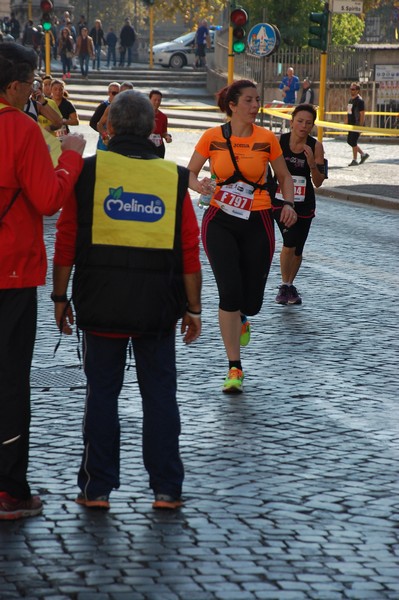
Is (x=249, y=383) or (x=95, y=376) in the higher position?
(x=95, y=376)

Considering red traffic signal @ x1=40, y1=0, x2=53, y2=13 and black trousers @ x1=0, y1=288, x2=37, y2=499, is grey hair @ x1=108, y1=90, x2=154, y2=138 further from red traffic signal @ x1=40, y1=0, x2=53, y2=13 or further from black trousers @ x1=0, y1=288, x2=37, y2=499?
red traffic signal @ x1=40, y1=0, x2=53, y2=13

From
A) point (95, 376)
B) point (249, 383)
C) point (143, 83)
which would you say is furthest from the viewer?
point (143, 83)

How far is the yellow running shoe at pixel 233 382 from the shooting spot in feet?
24.5

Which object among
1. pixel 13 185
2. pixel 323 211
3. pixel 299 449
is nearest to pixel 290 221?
pixel 299 449

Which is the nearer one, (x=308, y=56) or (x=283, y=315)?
(x=283, y=315)

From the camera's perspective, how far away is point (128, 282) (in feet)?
16.7

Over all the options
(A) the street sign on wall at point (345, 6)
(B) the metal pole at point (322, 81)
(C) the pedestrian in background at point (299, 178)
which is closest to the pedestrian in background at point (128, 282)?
(C) the pedestrian in background at point (299, 178)

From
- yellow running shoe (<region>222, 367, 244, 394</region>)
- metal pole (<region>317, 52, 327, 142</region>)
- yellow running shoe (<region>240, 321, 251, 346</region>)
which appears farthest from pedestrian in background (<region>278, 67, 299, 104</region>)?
yellow running shoe (<region>222, 367, 244, 394</region>)

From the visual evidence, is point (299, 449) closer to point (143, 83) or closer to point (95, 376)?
point (95, 376)

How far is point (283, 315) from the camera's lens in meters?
10.2

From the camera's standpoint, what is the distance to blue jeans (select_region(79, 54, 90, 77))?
45.0 m

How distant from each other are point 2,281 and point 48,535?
37.0 inches

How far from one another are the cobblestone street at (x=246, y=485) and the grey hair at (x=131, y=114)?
1462 millimetres

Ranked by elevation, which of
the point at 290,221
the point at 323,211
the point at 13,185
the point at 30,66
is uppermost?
the point at 30,66
